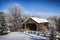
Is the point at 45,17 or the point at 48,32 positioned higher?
the point at 45,17

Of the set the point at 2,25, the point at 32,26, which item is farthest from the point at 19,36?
the point at 2,25

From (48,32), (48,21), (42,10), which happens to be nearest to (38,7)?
(42,10)

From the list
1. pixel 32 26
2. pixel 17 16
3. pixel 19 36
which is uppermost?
pixel 17 16

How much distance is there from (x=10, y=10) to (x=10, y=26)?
1.47 feet

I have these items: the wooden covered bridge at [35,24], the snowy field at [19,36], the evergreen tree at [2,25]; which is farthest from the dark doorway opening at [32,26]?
the evergreen tree at [2,25]

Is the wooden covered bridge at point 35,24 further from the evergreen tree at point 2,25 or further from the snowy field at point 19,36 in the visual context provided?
the evergreen tree at point 2,25

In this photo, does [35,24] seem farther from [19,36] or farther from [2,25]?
[2,25]

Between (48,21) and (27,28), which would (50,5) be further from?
(27,28)

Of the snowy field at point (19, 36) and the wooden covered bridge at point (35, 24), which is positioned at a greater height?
the wooden covered bridge at point (35, 24)

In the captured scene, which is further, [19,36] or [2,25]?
[2,25]

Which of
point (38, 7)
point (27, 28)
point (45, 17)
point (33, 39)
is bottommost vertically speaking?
point (33, 39)

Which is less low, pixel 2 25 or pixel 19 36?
pixel 2 25

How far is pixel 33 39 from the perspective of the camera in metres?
3.37

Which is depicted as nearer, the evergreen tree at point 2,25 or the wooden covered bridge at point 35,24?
the wooden covered bridge at point 35,24
